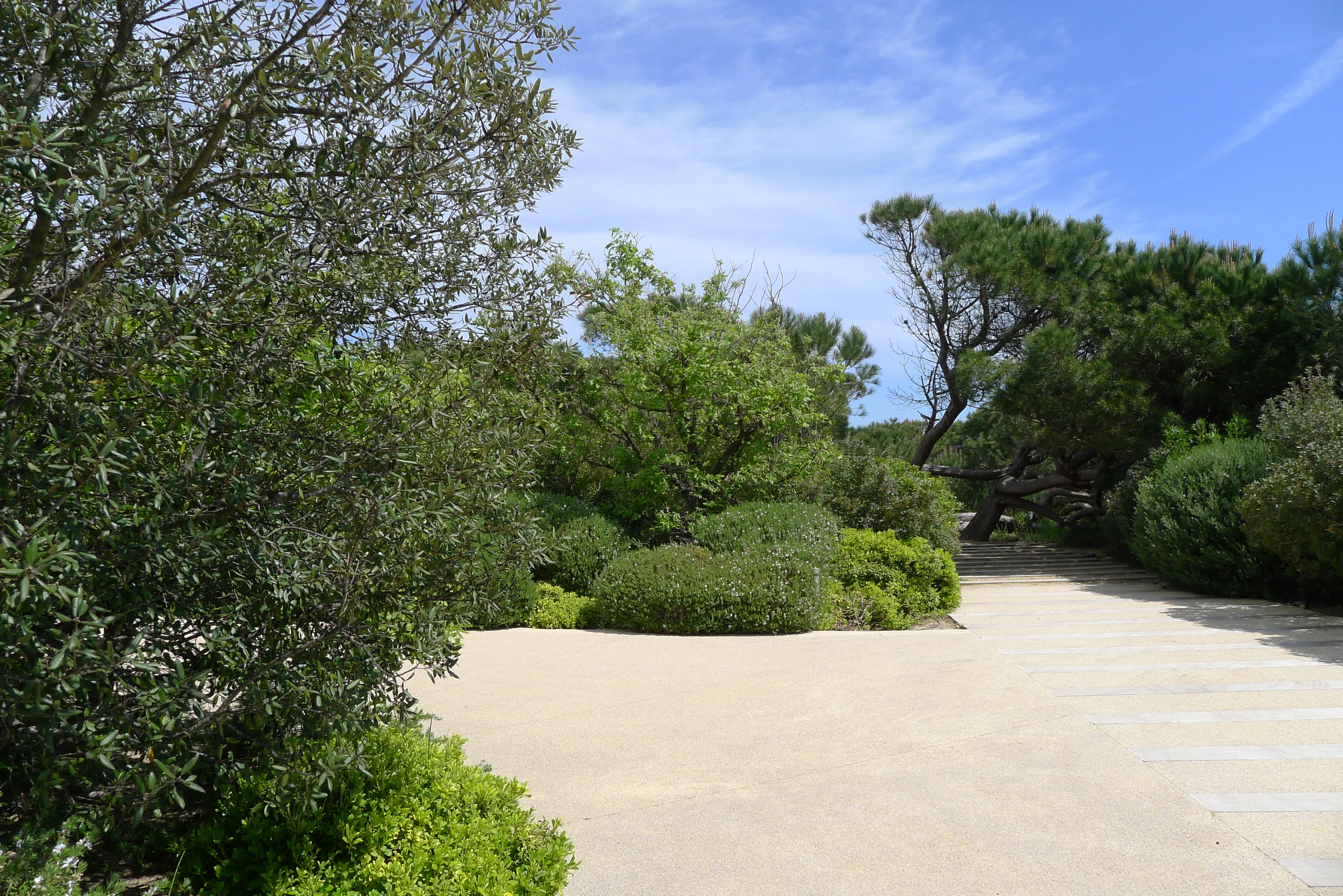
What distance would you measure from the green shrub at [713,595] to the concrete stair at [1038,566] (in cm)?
532

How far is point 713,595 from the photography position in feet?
26.1

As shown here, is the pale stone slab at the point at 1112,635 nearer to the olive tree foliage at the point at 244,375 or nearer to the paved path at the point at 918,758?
the paved path at the point at 918,758

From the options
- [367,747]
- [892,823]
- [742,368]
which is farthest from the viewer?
[742,368]

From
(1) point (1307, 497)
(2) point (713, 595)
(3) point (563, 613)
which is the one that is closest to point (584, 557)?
(3) point (563, 613)

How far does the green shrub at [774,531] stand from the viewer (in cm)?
878

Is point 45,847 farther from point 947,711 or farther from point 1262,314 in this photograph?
point 1262,314

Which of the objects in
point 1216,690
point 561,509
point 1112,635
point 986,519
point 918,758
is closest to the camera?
point 918,758

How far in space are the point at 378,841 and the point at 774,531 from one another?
262 inches

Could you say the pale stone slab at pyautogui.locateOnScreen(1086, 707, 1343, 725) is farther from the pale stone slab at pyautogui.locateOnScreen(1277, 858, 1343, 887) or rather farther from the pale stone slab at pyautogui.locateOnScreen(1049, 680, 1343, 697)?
the pale stone slab at pyautogui.locateOnScreen(1277, 858, 1343, 887)

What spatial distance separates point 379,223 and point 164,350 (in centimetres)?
74

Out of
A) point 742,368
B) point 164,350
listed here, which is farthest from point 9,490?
point 742,368

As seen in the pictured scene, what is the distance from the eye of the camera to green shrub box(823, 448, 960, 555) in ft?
35.4

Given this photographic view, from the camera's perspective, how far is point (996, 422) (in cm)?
1567

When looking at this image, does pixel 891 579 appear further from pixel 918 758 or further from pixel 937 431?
pixel 937 431
